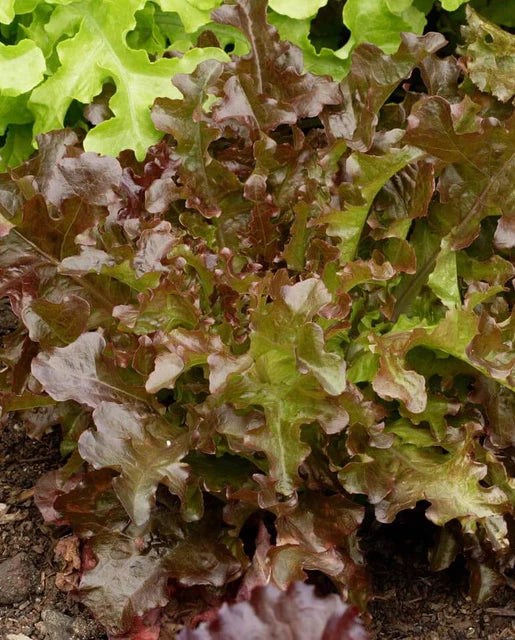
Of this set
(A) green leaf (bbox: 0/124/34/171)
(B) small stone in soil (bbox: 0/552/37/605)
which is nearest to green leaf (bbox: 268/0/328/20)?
(A) green leaf (bbox: 0/124/34/171)

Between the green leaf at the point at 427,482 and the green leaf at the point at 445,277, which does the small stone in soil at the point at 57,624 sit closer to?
the green leaf at the point at 427,482

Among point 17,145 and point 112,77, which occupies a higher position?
point 112,77

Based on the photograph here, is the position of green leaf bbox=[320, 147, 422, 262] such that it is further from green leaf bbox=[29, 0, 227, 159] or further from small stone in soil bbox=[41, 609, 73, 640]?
small stone in soil bbox=[41, 609, 73, 640]

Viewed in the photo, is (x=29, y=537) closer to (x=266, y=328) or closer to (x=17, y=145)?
(x=266, y=328)

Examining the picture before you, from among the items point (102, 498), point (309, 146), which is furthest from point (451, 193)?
point (102, 498)

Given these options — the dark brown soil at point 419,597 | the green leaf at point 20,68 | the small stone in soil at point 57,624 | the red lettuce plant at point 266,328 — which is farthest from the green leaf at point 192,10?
the small stone in soil at point 57,624

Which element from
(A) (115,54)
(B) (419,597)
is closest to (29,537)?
(B) (419,597)

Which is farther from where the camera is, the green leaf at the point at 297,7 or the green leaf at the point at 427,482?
the green leaf at the point at 297,7
